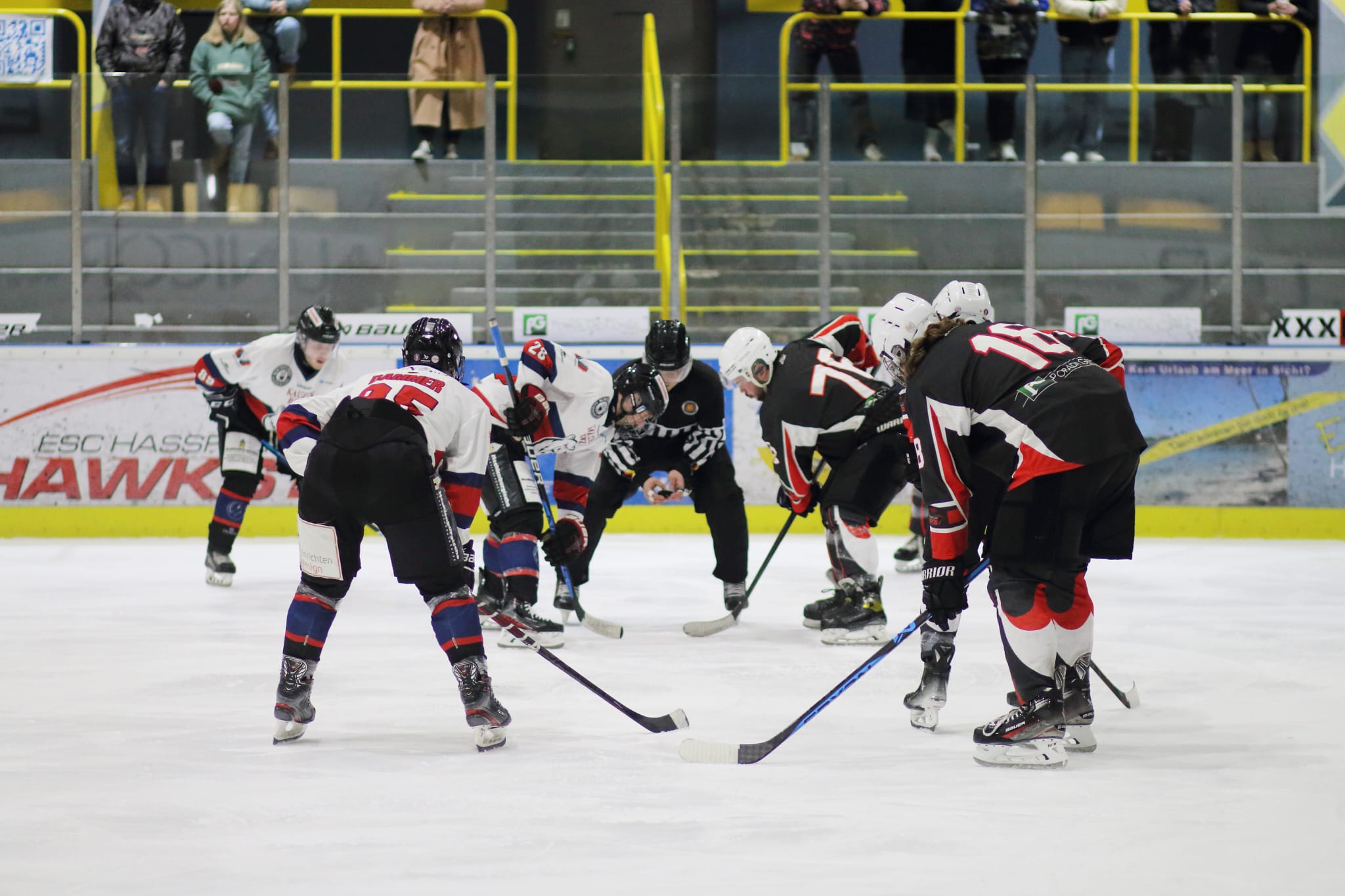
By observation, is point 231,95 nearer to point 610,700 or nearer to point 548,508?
point 548,508

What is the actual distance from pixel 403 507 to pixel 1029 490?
138 cm

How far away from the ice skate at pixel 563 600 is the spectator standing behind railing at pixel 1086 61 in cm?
420

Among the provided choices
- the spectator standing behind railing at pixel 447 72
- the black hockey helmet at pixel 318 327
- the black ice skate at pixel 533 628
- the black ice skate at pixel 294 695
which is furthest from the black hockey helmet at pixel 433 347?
the spectator standing behind railing at pixel 447 72

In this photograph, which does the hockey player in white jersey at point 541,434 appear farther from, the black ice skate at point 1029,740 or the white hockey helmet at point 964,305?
the black ice skate at point 1029,740

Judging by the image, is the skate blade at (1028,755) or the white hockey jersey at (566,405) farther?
the white hockey jersey at (566,405)

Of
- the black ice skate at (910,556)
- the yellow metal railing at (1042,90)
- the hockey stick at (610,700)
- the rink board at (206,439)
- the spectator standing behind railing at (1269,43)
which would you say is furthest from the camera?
the spectator standing behind railing at (1269,43)

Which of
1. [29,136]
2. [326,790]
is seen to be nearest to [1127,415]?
[326,790]

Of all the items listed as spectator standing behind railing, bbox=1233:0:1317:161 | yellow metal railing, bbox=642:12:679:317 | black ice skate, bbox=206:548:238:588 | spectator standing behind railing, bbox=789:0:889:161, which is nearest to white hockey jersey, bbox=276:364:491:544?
black ice skate, bbox=206:548:238:588

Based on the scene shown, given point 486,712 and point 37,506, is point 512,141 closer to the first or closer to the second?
point 37,506

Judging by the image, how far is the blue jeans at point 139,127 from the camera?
782 centimetres

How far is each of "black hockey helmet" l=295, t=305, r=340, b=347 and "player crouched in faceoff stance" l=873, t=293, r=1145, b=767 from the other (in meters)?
3.43

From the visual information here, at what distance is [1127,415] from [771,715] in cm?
121

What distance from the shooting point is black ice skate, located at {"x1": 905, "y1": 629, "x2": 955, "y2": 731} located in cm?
354

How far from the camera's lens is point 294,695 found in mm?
3359
